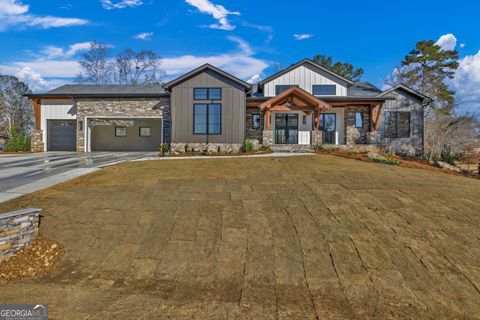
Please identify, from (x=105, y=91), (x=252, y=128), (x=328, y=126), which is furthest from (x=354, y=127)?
(x=105, y=91)

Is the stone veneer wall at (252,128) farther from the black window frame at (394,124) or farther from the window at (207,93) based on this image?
the black window frame at (394,124)

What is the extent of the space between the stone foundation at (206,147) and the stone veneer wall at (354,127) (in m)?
7.74

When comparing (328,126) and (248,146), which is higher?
(328,126)

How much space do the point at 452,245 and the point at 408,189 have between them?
2868 mm

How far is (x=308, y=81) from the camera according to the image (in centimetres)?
1881

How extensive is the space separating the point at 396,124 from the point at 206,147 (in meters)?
13.5

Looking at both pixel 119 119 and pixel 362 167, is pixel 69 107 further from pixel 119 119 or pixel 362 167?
pixel 362 167

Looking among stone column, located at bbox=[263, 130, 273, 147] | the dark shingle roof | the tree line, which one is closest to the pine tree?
the tree line

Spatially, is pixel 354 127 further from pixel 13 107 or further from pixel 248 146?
pixel 13 107

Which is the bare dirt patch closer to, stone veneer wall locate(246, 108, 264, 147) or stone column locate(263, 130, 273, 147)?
stone column locate(263, 130, 273, 147)

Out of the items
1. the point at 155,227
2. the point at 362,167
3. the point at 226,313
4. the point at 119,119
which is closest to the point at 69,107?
the point at 119,119

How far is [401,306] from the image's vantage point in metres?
3.28

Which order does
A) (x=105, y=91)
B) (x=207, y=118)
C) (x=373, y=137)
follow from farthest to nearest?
(x=105, y=91) → (x=373, y=137) → (x=207, y=118)

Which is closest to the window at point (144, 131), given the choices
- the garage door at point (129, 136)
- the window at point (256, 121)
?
the garage door at point (129, 136)
